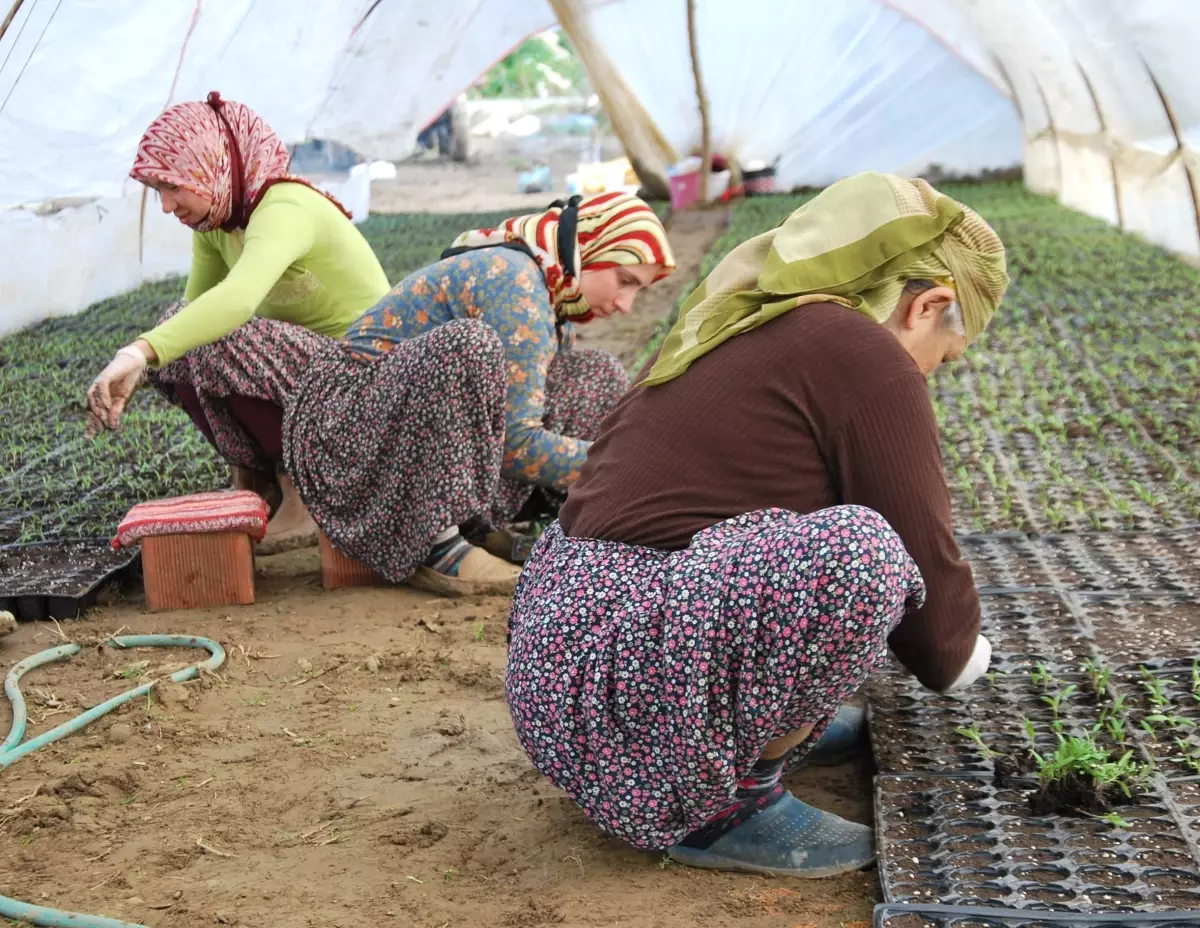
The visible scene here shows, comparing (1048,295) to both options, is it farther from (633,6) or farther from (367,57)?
(633,6)

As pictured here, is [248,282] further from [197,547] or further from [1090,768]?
[1090,768]

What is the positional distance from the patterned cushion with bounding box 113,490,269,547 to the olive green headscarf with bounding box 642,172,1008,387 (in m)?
1.52

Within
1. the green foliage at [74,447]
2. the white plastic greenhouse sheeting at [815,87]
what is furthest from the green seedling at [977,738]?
the white plastic greenhouse sheeting at [815,87]

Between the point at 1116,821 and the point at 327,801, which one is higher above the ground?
the point at 1116,821

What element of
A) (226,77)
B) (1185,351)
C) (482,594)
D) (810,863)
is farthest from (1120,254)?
(810,863)

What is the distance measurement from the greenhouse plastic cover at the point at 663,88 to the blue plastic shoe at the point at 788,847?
4710 mm

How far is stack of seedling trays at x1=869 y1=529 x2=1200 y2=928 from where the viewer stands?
68.7 inches

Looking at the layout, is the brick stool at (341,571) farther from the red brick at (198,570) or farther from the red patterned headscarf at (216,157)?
the red patterned headscarf at (216,157)

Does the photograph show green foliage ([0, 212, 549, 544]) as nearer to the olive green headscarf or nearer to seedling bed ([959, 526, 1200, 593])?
seedling bed ([959, 526, 1200, 593])

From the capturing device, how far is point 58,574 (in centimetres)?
332

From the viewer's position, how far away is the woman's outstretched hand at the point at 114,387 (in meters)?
2.76

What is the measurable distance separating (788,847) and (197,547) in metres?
1.82

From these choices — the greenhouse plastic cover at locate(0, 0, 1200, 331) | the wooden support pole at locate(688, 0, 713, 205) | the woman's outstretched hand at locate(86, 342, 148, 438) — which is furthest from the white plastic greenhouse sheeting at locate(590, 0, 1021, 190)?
the woman's outstretched hand at locate(86, 342, 148, 438)

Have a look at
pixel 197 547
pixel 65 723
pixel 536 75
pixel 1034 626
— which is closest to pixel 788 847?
pixel 1034 626
